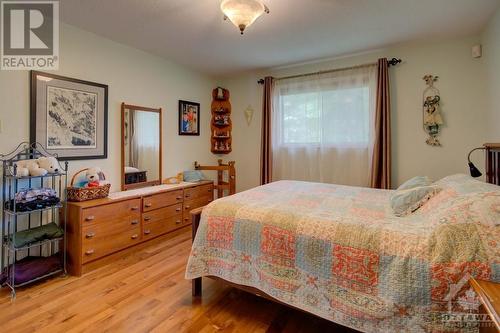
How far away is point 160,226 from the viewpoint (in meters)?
3.25

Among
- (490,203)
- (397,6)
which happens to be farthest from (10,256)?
(397,6)

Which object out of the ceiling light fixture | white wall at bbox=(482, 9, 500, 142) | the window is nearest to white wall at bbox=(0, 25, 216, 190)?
the window

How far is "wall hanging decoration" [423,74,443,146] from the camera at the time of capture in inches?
121

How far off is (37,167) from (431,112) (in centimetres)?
416

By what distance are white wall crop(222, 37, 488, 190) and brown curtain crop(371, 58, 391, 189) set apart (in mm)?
166

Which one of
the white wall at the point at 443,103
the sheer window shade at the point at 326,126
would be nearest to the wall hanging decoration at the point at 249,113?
the sheer window shade at the point at 326,126

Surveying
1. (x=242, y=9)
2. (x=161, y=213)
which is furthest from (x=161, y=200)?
(x=242, y=9)

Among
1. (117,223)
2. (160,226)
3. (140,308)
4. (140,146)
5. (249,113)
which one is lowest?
(140,308)

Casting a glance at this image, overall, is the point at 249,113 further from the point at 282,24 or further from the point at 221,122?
the point at 282,24

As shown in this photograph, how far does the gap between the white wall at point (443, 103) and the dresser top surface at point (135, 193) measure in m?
2.68

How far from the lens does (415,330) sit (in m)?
1.23

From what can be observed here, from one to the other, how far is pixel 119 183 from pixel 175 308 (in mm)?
1884

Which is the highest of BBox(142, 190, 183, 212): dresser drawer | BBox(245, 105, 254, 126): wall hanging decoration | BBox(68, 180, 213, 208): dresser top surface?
BBox(245, 105, 254, 126): wall hanging decoration

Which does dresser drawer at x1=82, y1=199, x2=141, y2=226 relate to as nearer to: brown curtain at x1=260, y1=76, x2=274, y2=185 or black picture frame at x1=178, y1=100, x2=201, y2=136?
black picture frame at x1=178, y1=100, x2=201, y2=136
